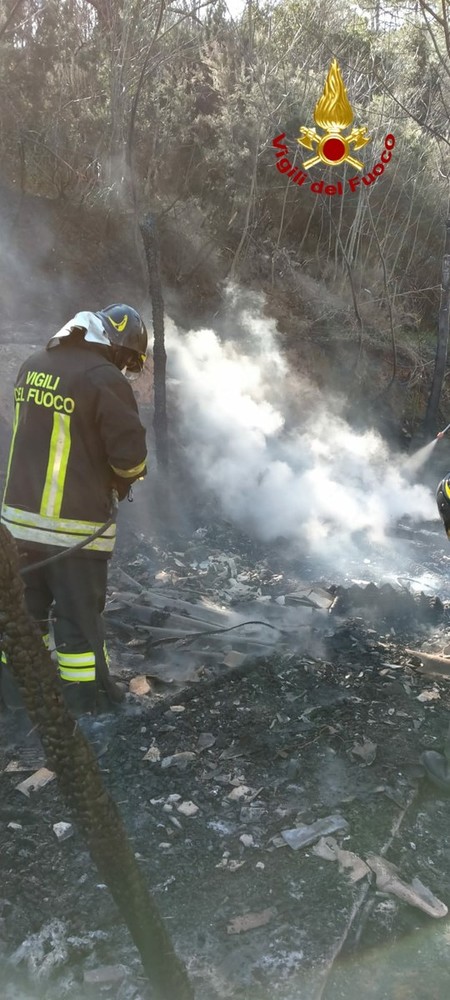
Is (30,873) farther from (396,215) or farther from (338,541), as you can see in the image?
(396,215)

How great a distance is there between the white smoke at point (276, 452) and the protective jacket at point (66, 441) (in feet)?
14.8

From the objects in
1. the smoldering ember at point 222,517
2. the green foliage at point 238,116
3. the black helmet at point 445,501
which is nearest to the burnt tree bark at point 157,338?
the smoldering ember at point 222,517

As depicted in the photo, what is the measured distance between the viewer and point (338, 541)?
316 inches

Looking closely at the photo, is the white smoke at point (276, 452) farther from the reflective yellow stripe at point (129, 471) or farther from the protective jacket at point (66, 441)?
the protective jacket at point (66, 441)

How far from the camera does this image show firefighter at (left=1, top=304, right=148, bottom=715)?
131 inches

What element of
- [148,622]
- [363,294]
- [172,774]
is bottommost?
[148,622]

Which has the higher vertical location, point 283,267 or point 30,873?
point 283,267

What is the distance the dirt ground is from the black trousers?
383 mm

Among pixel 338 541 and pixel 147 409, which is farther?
pixel 147 409

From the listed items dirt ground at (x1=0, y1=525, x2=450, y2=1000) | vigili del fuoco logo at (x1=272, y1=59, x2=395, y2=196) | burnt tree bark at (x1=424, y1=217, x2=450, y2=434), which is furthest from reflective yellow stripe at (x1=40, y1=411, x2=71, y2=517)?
vigili del fuoco logo at (x1=272, y1=59, x2=395, y2=196)

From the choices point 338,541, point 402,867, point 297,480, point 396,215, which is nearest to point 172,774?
point 402,867

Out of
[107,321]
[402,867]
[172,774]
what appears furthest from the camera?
[107,321]

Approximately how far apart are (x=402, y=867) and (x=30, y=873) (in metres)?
1.51

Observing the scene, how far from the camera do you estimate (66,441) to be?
11.0ft
